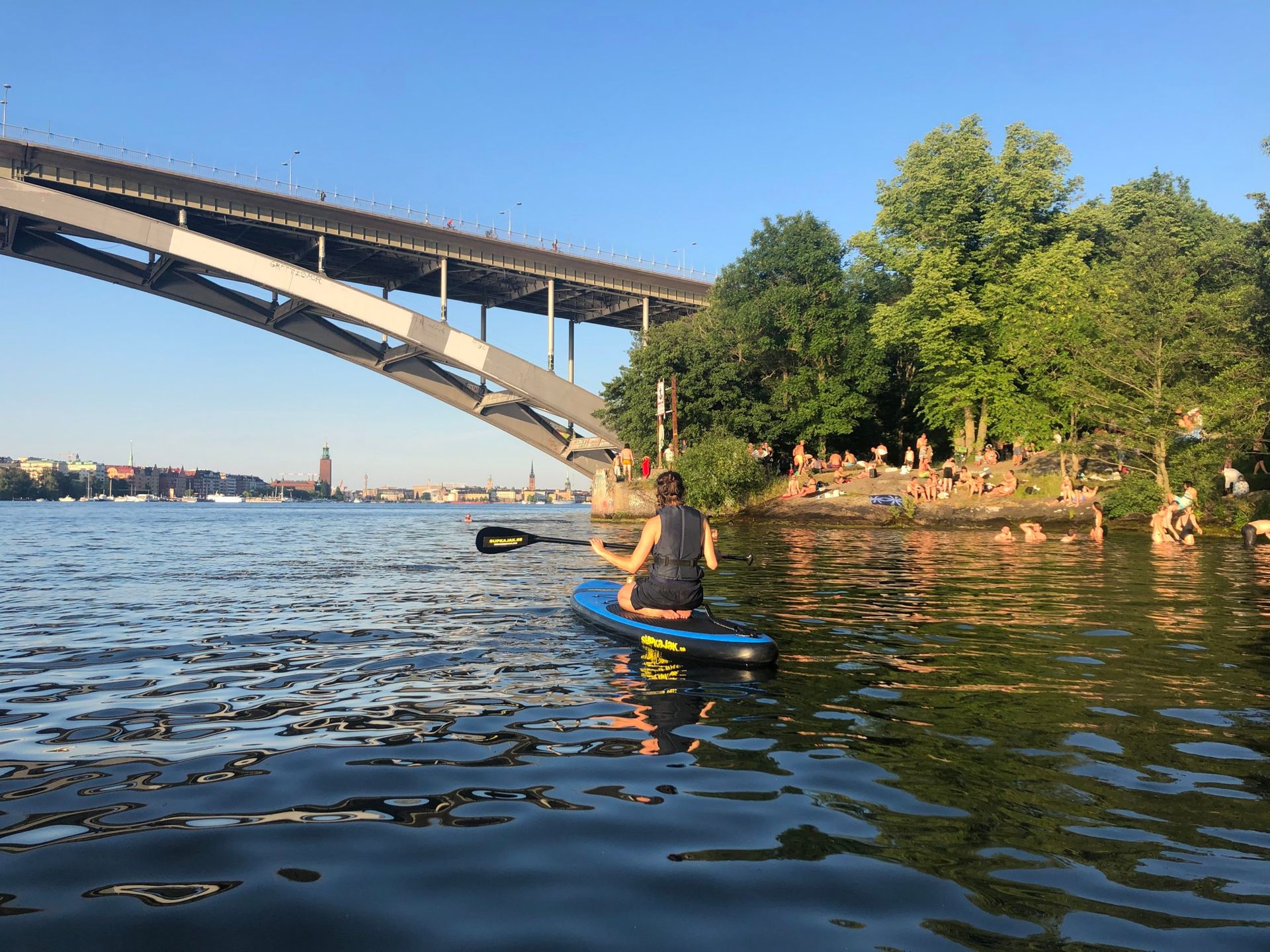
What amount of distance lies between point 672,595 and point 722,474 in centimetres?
2940

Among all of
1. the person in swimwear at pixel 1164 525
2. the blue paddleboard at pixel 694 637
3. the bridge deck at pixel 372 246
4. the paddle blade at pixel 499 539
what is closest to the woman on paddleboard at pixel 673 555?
the blue paddleboard at pixel 694 637

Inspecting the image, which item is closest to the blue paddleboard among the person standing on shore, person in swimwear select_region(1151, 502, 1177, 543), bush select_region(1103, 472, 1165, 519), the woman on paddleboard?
the woman on paddleboard

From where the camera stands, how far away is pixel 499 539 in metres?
12.1

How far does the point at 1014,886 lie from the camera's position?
122 inches

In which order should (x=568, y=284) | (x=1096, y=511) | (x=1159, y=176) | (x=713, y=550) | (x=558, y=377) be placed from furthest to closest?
(x=568, y=284), (x=558, y=377), (x=1159, y=176), (x=1096, y=511), (x=713, y=550)

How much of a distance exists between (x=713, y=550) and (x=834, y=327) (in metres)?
35.9

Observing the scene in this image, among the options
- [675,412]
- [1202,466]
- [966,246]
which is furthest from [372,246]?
[1202,466]

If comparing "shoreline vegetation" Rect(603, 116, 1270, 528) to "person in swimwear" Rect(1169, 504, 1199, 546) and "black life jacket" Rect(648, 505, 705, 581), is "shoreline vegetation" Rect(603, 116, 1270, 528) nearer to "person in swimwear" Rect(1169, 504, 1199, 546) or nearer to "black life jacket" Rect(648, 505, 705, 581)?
"person in swimwear" Rect(1169, 504, 1199, 546)

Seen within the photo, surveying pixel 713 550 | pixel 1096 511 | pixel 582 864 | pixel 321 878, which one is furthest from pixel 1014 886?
pixel 1096 511

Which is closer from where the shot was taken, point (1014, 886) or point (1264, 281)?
point (1014, 886)

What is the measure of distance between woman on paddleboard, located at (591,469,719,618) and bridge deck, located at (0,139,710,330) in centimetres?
4844

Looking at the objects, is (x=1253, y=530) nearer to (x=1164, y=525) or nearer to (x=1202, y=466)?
(x=1164, y=525)

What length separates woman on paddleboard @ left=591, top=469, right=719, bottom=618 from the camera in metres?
7.88

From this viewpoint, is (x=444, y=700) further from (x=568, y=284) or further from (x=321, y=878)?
(x=568, y=284)
